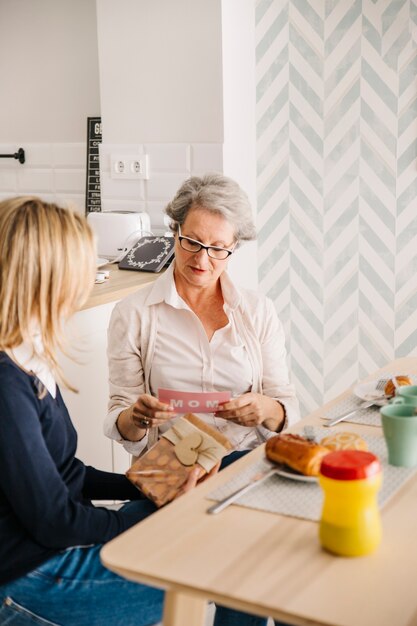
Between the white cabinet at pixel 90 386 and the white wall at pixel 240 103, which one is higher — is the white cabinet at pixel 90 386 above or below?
below

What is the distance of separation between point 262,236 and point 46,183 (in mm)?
1082

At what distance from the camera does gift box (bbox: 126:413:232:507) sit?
5.64ft

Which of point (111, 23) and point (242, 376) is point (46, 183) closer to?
point (111, 23)

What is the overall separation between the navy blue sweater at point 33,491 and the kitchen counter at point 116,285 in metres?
1.13

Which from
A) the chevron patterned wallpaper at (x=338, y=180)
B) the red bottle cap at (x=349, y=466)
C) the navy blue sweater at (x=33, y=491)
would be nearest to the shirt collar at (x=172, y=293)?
the navy blue sweater at (x=33, y=491)

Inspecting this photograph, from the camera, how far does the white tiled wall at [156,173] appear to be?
3266 mm

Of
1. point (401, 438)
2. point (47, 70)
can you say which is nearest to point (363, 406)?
point (401, 438)

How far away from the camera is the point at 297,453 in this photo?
57.5 inches

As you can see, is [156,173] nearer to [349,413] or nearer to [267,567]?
[349,413]

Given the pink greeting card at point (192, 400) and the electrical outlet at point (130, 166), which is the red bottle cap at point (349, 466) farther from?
the electrical outlet at point (130, 166)

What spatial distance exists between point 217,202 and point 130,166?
4.45 ft

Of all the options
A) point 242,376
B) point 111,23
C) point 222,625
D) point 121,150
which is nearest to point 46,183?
point 121,150

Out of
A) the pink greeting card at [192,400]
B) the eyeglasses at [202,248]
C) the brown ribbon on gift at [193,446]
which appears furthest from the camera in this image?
the eyeglasses at [202,248]

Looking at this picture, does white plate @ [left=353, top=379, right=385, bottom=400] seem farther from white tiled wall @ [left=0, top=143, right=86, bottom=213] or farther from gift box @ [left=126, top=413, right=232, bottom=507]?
white tiled wall @ [left=0, top=143, right=86, bottom=213]
